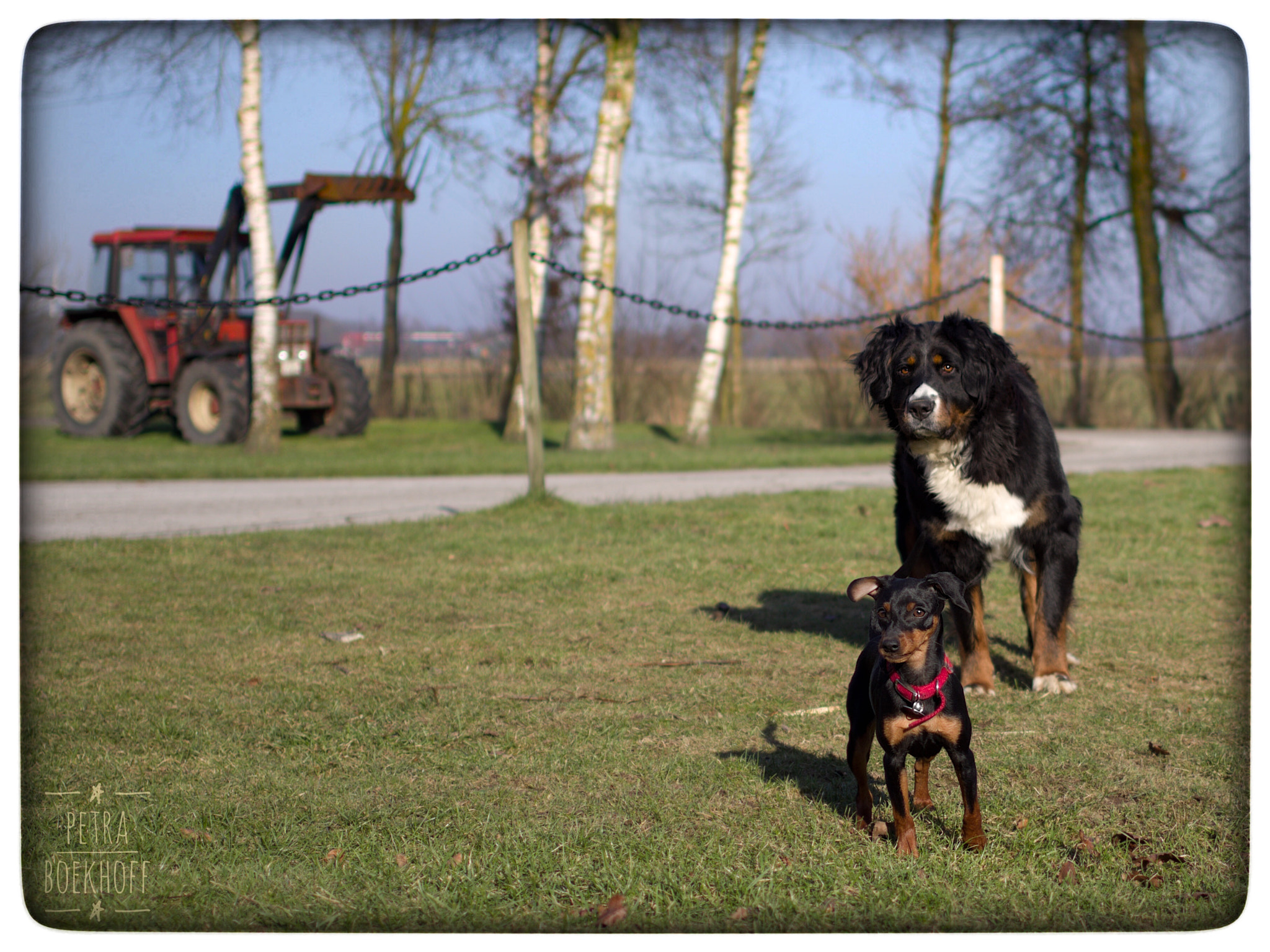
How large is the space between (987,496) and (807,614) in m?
1.61

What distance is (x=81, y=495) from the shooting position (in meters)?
10.6

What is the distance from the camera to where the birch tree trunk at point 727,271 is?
645 inches

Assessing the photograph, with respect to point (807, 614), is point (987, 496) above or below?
above

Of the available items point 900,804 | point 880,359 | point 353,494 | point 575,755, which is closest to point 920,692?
point 900,804

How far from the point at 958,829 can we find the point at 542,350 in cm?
1971

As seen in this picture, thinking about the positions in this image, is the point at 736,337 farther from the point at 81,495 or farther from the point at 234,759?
the point at 234,759

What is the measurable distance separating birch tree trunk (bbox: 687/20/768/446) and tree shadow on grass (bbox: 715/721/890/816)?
1392 centimetres

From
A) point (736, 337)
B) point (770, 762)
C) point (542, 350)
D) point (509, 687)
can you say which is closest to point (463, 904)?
point (770, 762)

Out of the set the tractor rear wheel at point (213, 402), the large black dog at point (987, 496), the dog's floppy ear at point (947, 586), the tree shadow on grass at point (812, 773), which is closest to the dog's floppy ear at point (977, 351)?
the large black dog at point (987, 496)

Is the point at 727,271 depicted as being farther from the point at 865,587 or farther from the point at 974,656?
the point at 865,587

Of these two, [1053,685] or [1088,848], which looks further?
[1053,685]

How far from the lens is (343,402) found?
1838 cm

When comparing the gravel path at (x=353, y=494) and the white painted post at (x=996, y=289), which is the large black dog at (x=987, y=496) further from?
the white painted post at (x=996, y=289)

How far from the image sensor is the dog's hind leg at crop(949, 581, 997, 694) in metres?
4.32
